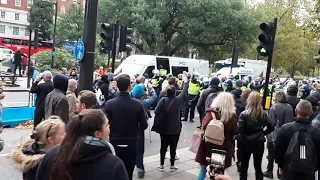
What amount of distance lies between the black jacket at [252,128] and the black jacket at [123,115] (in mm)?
1731

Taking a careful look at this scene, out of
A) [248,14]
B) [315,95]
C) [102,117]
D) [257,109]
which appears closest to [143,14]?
[248,14]

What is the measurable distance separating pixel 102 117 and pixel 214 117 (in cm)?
279

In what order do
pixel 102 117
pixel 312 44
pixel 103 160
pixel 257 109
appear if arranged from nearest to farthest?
pixel 103 160 → pixel 102 117 → pixel 257 109 → pixel 312 44

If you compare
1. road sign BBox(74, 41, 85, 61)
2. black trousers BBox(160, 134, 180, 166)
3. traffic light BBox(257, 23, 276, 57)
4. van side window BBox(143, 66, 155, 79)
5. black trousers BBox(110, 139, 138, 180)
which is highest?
traffic light BBox(257, 23, 276, 57)

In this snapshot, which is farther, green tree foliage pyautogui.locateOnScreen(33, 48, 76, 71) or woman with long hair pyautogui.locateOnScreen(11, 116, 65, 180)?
green tree foliage pyautogui.locateOnScreen(33, 48, 76, 71)

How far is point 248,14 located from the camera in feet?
108

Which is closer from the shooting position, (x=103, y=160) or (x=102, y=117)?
(x=103, y=160)

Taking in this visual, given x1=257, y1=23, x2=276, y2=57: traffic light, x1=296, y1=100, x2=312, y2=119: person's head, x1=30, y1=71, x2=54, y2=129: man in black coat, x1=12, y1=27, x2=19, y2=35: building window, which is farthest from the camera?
x1=12, y1=27, x2=19, y2=35: building window

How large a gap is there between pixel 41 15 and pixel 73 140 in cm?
6323

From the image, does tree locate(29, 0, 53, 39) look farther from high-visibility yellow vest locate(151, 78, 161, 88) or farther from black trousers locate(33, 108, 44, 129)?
black trousers locate(33, 108, 44, 129)

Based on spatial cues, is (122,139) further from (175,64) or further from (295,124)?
(175,64)

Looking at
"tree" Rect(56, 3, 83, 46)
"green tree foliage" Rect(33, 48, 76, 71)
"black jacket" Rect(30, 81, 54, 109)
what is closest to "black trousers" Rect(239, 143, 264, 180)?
"black jacket" Rect(30, 81, 54, 109)

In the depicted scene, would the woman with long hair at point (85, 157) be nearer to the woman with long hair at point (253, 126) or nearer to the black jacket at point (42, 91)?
the woman with long hair at point (253, 126)

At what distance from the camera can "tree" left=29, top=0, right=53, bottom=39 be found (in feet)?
198
